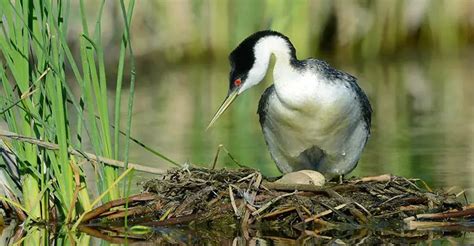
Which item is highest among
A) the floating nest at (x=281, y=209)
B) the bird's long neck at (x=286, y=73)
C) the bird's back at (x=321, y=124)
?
the bird's long neck at (x=286, y=73)

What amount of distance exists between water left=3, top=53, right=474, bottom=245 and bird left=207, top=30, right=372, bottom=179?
75 cm

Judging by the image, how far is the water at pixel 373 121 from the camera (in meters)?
9.62

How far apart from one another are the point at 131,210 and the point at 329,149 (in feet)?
5.39

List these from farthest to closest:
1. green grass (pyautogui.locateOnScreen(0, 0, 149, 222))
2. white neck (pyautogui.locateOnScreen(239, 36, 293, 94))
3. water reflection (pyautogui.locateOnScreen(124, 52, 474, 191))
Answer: water reflection (pyautogui.locateOnScreen(124, 52, 474, 191)) → white neck (pyautogui.locateOnScreen(239, 36, 293, 94)) → green grass (pyautogui.locateOnScreen(0, 0, 149, 222))

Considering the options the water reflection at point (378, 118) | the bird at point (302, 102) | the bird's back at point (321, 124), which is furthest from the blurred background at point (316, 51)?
the bird at point (302, 102)

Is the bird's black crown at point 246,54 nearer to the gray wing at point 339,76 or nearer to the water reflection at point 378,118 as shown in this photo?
the gray wing at point 339,76

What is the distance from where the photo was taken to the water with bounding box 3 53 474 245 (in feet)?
31.6

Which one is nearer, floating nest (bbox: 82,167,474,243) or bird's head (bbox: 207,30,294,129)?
floating nest (bbox: 82,167,474,243)

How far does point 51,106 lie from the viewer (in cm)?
749

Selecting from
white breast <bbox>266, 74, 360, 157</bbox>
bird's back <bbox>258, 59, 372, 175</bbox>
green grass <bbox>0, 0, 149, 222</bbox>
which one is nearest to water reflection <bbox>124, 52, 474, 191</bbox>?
bird's back <bbox>258, 59, 372, 175</bbox>

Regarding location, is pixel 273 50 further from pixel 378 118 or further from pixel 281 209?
pixel 378 118

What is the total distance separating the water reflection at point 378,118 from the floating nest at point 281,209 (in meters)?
1.47

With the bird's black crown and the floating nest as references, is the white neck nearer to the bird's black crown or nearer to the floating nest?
the bird's black crown

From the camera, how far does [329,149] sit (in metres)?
Answer: 8.61
